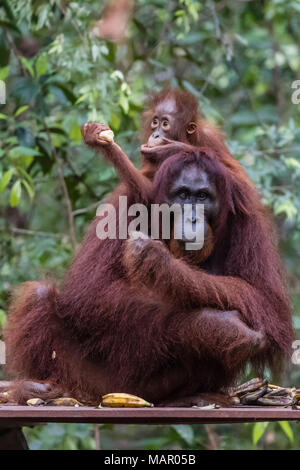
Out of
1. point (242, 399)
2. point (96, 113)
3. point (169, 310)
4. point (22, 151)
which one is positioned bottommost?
point (242, 399)

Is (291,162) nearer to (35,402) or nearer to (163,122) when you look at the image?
(163,122)

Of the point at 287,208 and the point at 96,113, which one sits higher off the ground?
the point at 96,113

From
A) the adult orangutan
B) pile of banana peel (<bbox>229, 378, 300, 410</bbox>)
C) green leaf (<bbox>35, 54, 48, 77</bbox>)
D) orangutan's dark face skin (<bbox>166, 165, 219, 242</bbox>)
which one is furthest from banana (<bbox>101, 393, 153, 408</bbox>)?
green leaf (<bbox>35, 54, 48, 77</bbox>)

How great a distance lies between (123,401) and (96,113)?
5.86ft

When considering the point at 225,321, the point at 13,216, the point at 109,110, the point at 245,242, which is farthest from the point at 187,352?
the point at 13,216

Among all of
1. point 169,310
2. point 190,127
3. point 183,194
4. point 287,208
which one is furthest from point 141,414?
point 287,208

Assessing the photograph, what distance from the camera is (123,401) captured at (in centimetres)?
269

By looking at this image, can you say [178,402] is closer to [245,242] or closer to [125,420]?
[125,420]

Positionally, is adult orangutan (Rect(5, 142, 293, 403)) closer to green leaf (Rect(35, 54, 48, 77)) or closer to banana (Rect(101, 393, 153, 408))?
banana (Rect(101, 393, 153, 408))

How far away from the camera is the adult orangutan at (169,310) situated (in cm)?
265

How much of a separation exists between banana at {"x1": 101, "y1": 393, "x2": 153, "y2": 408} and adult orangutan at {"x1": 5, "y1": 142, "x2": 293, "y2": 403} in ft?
0.40

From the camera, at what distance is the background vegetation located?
169 inches

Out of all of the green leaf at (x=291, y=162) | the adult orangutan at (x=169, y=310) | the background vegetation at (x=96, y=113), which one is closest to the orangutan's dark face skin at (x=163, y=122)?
the adult orangutan at (x=169, y=310)

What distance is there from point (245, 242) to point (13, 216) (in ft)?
10.5
